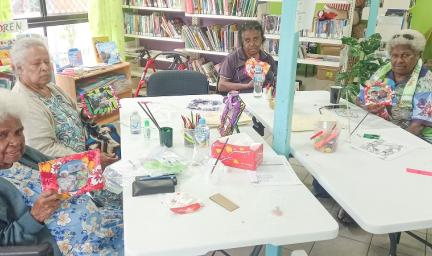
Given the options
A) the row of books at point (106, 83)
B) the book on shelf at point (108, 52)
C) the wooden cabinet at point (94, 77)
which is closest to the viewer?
the wooden cabinet at point (94, 77)

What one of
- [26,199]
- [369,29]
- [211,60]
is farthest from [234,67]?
[26,199]

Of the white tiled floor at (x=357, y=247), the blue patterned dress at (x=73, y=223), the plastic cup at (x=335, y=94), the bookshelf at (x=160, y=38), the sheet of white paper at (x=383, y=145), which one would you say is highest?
Answer: the bookshelf at (x=160, y=38)

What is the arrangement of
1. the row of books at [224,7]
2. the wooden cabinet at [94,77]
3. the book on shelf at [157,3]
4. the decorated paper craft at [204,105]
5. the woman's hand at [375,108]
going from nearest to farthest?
the woman's hand at [375,108] → the decorated paper craft at [204,105] → the wooden cabinet at [94,77] → the row of books at [224,7] → the book on shelf at [157,3]

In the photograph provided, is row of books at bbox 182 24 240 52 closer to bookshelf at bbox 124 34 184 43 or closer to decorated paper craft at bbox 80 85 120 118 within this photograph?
bookshelf at bbox 124 34 184 43

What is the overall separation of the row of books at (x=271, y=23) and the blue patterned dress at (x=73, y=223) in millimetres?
3467

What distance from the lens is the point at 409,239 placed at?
A: 2328mm

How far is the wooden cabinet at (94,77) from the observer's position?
3742 millimetres

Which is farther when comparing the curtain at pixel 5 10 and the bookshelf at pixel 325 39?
the bookshelf at pixel 325 39

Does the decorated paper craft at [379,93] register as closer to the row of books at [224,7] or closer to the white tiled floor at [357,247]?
the white tiled floor at [357,247]

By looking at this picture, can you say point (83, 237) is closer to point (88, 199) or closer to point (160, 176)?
point (88, 199)

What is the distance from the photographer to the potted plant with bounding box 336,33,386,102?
2.50 meters

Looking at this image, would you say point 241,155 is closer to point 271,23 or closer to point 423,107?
point 423,107

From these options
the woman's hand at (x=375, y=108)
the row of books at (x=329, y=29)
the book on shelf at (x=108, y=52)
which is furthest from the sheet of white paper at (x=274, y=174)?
the book on shelf at (x=108, y=52)

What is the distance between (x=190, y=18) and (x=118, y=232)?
3.93m
